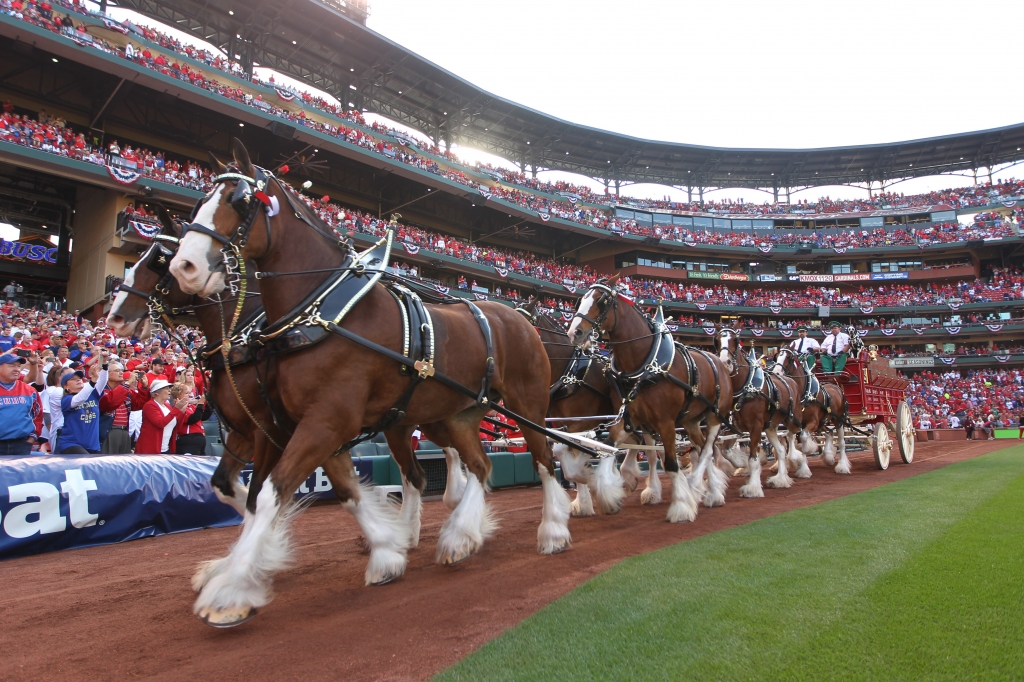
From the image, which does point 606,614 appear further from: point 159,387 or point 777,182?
point 777,182

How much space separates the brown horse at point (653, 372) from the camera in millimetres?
7324

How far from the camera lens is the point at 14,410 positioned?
6945 mm

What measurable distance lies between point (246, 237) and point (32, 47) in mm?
25616

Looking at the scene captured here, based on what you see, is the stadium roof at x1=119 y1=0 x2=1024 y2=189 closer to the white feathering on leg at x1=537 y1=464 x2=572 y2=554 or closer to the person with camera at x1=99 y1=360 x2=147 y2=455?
the person with camera at x1=99 y1=360 x2=147 y2=455

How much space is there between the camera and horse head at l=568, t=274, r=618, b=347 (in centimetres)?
743

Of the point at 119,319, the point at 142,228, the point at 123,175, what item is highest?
the point at 123,175

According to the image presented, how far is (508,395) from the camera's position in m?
5.49

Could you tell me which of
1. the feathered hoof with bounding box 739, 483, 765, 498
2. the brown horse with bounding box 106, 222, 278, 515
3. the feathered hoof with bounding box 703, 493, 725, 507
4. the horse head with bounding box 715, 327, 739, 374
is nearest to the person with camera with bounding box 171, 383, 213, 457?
the brown horse with bounding box 106, 222, 278, 515

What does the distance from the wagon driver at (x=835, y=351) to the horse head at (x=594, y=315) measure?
8590 millimetres

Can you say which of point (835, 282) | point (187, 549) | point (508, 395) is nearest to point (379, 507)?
point (508, 395)

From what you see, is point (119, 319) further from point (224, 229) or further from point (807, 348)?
point (807, 348)

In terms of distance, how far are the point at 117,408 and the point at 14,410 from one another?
174 cm

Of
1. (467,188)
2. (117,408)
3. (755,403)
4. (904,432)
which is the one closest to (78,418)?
(117,408)

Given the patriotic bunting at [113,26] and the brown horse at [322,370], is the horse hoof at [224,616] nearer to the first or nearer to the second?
the brown horse at [322,370]
